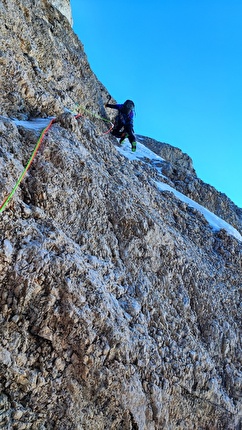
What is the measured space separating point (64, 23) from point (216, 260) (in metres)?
18.0

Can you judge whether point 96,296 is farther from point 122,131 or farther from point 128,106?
point 122,131

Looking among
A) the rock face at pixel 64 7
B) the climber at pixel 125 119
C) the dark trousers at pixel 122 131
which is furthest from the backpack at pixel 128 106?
the rock face at pixel 64 7

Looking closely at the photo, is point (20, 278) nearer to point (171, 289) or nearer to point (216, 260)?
point (171, 289)

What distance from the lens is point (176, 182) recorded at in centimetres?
2095

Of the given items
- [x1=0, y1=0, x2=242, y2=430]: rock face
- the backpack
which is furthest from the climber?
[x1=0, y1=0, x2=242, y2=430]: rock face

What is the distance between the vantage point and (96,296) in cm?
608

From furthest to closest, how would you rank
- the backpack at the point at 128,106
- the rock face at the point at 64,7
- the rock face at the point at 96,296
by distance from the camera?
the rock face at the point at 64,7 → the backpack at the point at 128,106 → the rock face at the point at 96,296

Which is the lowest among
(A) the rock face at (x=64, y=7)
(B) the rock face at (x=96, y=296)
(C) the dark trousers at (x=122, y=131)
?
(B) the rock face at (x=96, y=296)

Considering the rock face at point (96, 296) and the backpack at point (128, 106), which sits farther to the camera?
the backpack at point (128, 106)

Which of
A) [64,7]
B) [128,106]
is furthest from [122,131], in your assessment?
[64,7]

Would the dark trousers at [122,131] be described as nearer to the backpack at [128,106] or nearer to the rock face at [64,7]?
the backpack at [128,106]

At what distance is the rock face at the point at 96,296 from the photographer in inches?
203

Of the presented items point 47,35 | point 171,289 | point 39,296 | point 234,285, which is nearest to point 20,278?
point 39,296

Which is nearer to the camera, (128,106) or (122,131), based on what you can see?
(128,106)
